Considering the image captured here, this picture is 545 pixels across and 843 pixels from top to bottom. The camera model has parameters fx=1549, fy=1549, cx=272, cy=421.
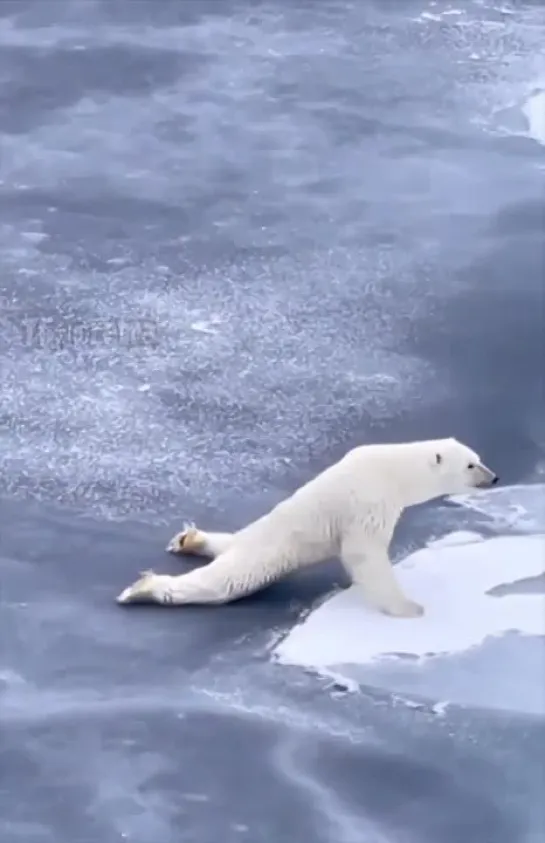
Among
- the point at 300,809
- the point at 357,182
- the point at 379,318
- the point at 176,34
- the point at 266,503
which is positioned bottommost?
the point at 300,809

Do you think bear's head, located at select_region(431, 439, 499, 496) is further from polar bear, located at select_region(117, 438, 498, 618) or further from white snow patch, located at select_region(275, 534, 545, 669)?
white snow patch, located at select_region(275, 534, 545, 669)

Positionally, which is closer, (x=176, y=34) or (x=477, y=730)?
(x=477, y=730)

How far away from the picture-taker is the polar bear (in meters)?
4.62

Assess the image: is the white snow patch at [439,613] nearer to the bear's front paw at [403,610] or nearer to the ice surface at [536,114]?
the bear's front paw at [403,610]

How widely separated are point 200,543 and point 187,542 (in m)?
0.04

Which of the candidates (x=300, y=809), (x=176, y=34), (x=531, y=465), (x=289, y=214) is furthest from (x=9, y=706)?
(x=176, y=34)

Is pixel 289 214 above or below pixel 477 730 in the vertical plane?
above

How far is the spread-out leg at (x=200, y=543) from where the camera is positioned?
15.6ft

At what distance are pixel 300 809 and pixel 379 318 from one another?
2504 millimetres

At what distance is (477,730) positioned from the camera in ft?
13.8

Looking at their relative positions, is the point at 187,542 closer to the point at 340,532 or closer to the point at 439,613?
the point at 340,532

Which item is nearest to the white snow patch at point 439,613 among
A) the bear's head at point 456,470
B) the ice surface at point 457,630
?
the ice surface at point 457,630

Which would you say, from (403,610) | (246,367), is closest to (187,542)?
(403,610)

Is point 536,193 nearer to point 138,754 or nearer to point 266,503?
point 266,503
